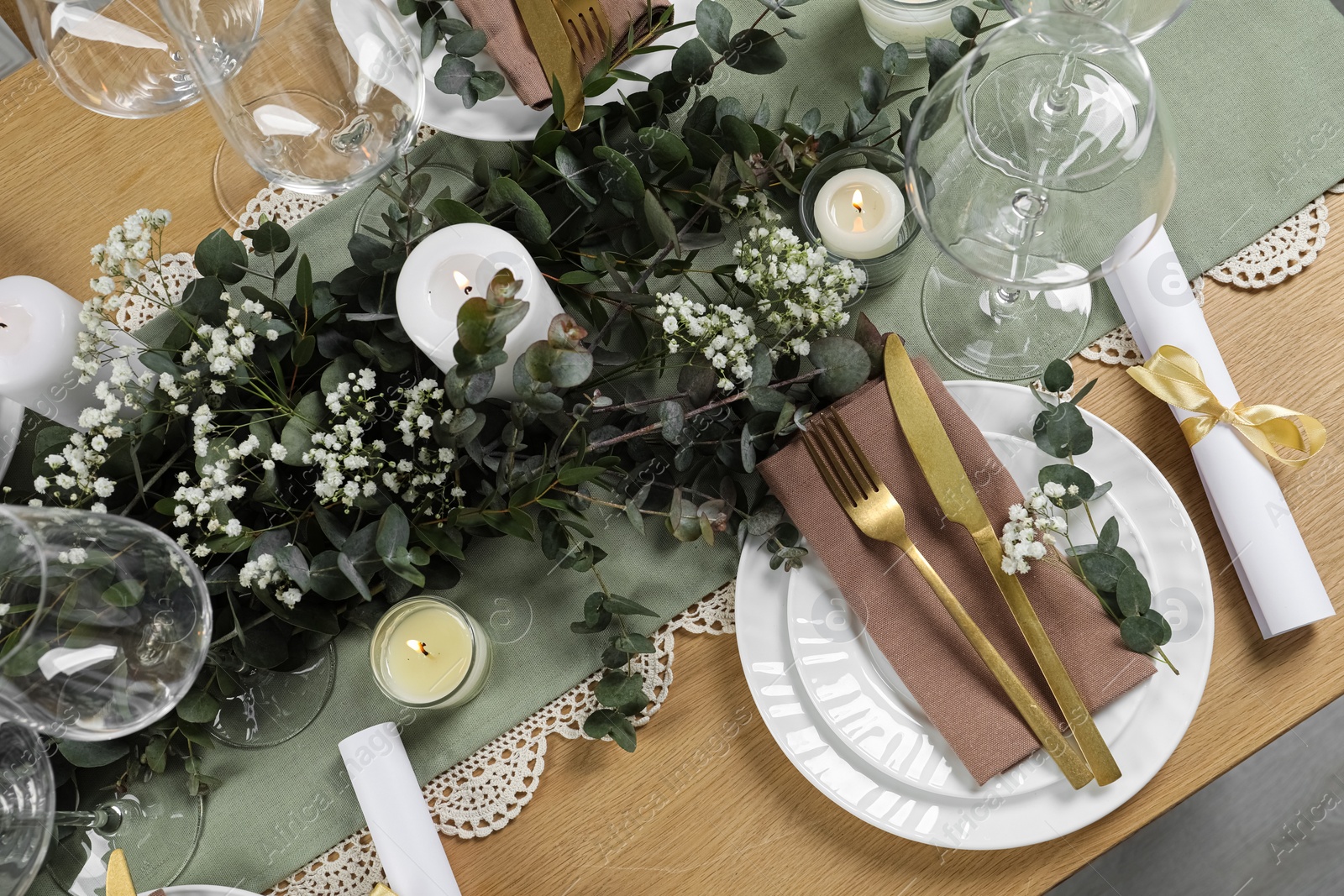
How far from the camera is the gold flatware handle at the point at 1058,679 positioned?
67 centimetres

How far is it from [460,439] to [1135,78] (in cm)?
50

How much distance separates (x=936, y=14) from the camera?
799 millimetres

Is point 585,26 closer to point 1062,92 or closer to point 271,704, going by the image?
point 1062,92

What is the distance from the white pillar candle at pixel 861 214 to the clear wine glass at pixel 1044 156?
0.37 feet

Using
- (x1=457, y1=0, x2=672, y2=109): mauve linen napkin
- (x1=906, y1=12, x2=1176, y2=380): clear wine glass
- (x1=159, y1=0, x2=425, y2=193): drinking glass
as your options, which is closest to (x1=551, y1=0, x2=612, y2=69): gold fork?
(x1=457, y1=0, x2=672, y2=109): mauve linen napkin

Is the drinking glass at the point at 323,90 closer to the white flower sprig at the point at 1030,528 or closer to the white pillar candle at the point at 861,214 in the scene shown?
the white pillar candle at the point at 861,214

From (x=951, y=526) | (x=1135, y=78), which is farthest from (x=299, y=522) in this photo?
(x=1135, y=78)

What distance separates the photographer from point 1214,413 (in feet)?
2.42

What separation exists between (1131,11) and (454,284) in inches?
20.5

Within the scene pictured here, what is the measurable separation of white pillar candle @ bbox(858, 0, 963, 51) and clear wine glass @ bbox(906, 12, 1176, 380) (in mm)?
219

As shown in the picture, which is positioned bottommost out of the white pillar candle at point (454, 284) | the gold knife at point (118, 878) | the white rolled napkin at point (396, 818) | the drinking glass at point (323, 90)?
the white rolled napkin at point (396, 818)

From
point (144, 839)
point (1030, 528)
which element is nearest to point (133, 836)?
point (144, 839)

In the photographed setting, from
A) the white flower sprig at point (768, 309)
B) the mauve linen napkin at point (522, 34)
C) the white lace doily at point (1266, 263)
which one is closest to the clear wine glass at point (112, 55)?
the mauve linen napkin at point (522, 34)

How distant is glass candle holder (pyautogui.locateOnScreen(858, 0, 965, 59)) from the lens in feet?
2.60
